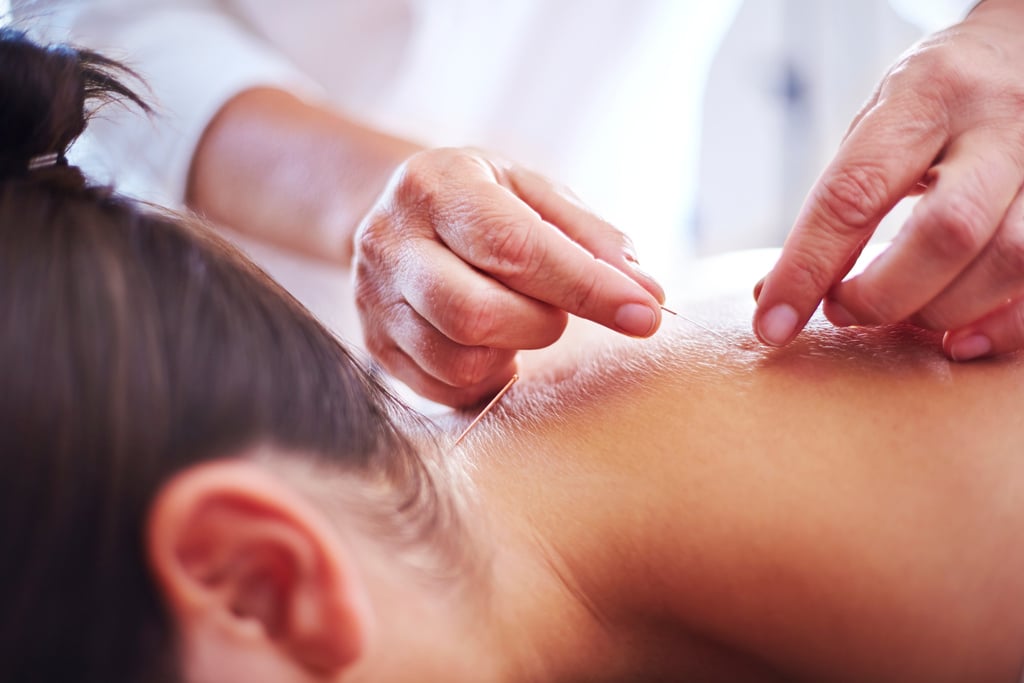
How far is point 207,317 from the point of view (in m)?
0.61

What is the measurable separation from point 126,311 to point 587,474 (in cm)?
43

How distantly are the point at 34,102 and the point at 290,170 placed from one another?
1.82ft

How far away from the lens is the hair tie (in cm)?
69

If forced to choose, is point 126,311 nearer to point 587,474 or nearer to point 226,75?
point 587,474

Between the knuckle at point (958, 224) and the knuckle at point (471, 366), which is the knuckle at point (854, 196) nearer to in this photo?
the knuckle at point (958, 224)

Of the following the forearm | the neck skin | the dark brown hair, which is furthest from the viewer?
the forearm

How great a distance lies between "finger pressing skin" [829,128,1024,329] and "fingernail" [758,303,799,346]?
7 cm

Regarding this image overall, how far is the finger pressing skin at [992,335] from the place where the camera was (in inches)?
29.4

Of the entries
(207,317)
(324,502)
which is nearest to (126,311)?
(207,317)

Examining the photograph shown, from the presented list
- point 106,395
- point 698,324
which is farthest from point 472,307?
point 106,395

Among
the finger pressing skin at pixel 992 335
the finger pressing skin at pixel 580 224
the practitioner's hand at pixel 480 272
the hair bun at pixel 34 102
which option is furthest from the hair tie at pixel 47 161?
the finger pressing skin at pixel 992 335

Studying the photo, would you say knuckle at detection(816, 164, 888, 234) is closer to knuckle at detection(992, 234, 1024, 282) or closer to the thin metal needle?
knuckle at detection(992, 234, 1024, 282)

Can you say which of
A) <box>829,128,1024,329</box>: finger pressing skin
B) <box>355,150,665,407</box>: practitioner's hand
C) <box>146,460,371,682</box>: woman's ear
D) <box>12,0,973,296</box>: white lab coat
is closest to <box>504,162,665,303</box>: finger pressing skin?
<box>355,150,665,407</box>: practitioner's hand

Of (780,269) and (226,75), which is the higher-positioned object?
(780,269)
